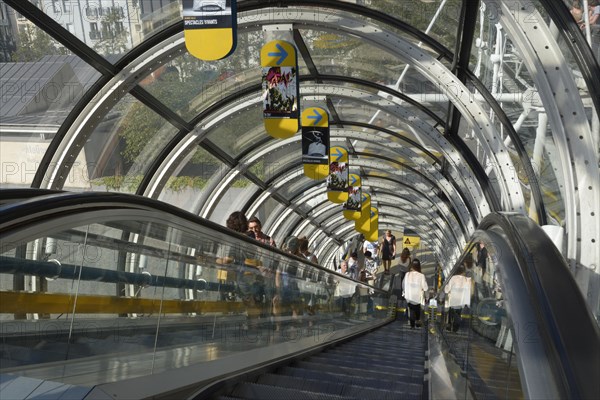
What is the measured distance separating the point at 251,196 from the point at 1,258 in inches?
984

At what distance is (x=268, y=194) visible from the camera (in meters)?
29.0

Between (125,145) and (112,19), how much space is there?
442 cm

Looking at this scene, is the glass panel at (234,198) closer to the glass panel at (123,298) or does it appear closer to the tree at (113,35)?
the tree at (113,35)

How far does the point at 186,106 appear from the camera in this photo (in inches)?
701

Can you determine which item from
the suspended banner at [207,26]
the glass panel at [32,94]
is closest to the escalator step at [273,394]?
the suspended banner at [207,26]

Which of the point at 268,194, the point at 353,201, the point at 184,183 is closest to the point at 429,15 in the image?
the point at 184,183

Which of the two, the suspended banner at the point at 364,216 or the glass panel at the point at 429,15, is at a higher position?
the glass panel at the point at 429,15

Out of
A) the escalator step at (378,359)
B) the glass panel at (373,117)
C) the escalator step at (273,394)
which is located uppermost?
the glass panel at (373,117)

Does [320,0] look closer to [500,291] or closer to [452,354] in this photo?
[452,354]

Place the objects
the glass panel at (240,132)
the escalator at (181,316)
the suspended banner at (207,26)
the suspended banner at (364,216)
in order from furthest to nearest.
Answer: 1. the suspended banner at (364,216)
2. the glass panel at (240,132)
3. the suspended banner at (207,26)
4. the escalator at (181,316)

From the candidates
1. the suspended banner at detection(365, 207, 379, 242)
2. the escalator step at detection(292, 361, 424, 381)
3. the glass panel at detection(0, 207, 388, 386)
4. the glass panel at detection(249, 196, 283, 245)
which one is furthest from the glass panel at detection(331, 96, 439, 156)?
the glass panel at detection(0, 207, 388, 386)

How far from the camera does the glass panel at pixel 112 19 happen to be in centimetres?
1188

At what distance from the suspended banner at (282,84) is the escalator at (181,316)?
659cm

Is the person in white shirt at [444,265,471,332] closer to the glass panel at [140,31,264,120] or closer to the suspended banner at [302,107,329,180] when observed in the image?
the glass panel at [140,31,264,120]
